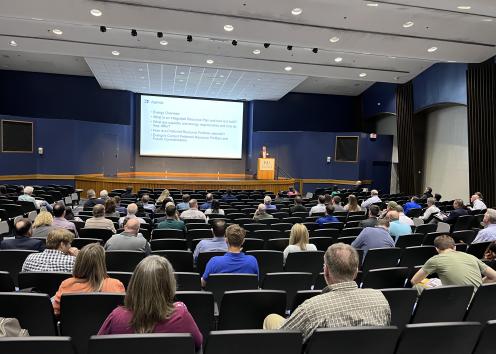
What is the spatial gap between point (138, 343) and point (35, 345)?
397 mm

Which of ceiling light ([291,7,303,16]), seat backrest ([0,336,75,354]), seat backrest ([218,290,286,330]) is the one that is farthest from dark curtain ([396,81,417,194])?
seat backrest ([0,336,75,354])

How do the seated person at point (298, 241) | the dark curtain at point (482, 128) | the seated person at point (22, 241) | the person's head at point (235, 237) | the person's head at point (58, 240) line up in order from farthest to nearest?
the dark curtain at point (482, 128) → the seated person at point (298, 241) → the seated person at point (22, 241) → the person's head at point (235, 237) → the person's head at point (58, 240)

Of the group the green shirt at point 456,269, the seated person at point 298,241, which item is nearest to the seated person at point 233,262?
the seated person at point 298,241

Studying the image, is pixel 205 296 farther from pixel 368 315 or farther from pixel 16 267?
pixel 16 267

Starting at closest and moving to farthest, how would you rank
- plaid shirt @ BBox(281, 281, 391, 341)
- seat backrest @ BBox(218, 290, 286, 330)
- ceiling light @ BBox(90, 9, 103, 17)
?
plaid shirt @ BBox(281, 281, 391, 341)
seat backrest @ BBox(218, 290, 286, 330)
ceiling light @ BBox(90, 9, 103, 17)

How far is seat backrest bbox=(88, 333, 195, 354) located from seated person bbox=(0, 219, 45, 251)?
10.3 feet

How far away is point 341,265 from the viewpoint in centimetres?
214

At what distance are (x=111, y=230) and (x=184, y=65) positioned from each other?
9.55 metres

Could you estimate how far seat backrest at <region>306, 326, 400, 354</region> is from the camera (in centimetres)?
179

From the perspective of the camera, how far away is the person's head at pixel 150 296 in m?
1.80

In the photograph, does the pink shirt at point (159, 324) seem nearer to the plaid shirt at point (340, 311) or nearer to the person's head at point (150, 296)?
the person's head at point (150, 296)

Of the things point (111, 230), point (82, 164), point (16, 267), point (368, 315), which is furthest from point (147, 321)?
point (82, 164)

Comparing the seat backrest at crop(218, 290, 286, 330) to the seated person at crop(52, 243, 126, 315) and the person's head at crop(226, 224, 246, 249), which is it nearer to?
the seated person at crop(52, 243, 126, 315)

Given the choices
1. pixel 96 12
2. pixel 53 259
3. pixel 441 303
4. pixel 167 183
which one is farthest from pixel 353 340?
pixel 167 183
